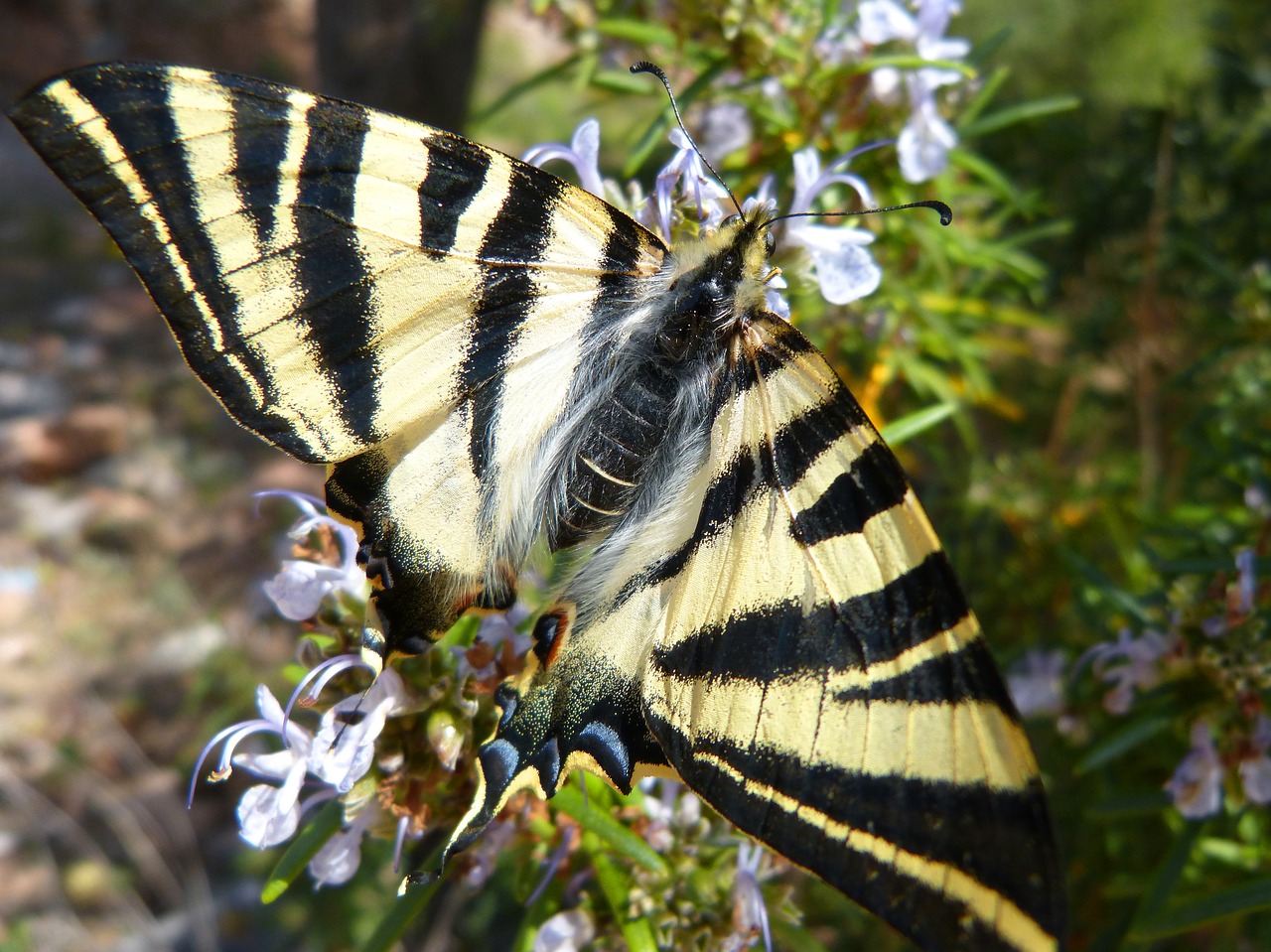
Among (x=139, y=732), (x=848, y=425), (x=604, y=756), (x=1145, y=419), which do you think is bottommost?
(x=139, y=732)

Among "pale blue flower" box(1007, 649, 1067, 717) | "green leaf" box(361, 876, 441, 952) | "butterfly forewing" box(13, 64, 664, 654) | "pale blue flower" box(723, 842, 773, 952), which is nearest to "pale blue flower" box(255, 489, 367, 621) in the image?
"butterfly forewing" box(13, 64, 664, 654)

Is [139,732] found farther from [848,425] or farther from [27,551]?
[848,425]

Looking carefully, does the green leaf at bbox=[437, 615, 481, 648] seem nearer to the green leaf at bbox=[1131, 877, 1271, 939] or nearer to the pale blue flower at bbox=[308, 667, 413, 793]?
the pale blue flower at bbox=[308, 667, 413, 793]

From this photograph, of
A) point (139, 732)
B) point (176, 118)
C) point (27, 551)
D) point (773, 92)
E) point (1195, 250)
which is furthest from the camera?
point (27, 551)

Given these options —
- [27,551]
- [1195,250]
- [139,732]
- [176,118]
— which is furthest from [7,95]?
[1195,250]

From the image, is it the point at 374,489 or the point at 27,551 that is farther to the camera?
the point at 27,551

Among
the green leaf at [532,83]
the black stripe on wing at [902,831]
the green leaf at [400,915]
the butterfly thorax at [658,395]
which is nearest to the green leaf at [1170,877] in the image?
the black stripe on wing at [902,831]

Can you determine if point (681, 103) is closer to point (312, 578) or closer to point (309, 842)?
point (312, 578)
